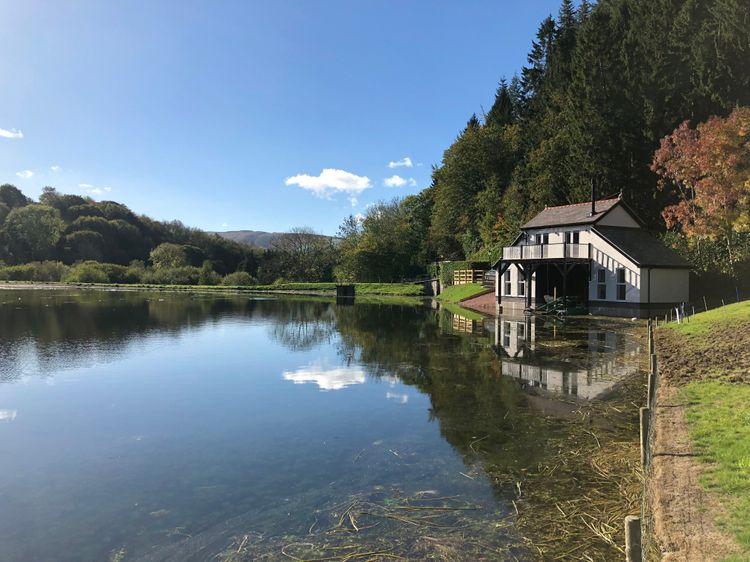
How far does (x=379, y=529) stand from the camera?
20.2ft

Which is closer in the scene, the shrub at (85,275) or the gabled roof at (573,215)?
the gabled roof at (573,215)

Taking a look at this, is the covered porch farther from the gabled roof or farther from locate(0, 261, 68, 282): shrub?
locate(0, 261, 68, 282): shrub

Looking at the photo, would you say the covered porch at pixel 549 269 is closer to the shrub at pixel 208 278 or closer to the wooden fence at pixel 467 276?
the wooden fence at pixel 467 276

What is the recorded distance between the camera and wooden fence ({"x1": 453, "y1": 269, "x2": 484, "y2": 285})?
175 feet

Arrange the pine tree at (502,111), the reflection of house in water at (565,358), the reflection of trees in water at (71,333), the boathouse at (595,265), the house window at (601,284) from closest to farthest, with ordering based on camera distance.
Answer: the reflection of house in water at (565,358) → the reflection of trees in water at (71,333) → the boathouse at (595,265) → the house window at (601,284) → the pine tree at (502,111)

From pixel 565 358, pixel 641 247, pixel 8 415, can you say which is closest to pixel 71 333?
Answer: pixel 8 415

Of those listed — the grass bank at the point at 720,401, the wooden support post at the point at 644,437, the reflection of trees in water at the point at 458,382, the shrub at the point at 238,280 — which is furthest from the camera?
the shrub at the point at 238,280

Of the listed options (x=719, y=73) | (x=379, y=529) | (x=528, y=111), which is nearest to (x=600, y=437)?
(x=379, y=529)

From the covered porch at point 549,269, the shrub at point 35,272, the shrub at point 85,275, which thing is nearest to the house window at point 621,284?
the covered porch at point 549,269

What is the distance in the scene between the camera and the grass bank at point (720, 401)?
19.8ft

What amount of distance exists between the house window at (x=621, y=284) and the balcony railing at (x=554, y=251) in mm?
2481

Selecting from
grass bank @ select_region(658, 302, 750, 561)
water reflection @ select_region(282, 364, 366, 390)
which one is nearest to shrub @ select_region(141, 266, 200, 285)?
water reflection @ select_region(282, 364, 366, 390)

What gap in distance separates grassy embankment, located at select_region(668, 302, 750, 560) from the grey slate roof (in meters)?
13.3

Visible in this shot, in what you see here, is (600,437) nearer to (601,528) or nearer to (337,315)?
(601,528)
